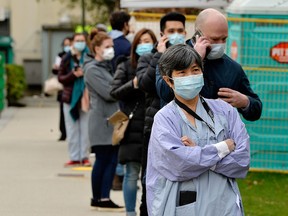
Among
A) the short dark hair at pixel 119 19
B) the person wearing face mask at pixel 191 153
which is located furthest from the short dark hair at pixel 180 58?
the short dark hair at pixel 119 19

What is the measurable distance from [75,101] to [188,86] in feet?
26.7

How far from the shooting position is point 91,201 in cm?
1029

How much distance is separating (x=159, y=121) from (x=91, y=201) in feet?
15.8

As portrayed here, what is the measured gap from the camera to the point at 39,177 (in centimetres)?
1290

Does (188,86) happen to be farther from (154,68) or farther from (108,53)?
(108,53)

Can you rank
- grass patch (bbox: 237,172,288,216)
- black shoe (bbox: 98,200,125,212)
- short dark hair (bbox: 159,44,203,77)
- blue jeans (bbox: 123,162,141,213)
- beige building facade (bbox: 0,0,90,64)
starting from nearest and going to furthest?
short dark hair (bbox: 159,44,203,77)
blue jeans (bbox: 123,162,141,213)
grass patch (bbox: 237,172,288,216)
black shoe (bbox: 98,200,125,212)
beige building facade (bbox: 0,0,90,64)

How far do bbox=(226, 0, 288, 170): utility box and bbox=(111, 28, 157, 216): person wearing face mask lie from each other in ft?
10.9

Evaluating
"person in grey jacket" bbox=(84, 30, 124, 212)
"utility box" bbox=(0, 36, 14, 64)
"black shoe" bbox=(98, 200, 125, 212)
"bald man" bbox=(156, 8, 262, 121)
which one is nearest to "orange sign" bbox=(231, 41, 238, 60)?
"person in grey jacket" bbox=(84, 30, 124, 212)

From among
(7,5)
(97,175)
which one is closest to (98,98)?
(97,175)

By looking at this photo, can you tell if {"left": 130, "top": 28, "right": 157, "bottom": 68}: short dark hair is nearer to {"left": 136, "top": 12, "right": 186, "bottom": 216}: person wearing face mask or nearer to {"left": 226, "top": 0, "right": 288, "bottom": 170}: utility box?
{"left": 136, "top": 12, "right": 186, "bottom": 216}: person wearing face mask

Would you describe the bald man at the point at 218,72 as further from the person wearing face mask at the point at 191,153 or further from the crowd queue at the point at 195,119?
the person wearing face mask at the point at 191,153

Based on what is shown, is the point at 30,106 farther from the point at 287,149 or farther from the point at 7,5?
the point at 287,149

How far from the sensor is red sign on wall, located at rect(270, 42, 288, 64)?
12.1 metres

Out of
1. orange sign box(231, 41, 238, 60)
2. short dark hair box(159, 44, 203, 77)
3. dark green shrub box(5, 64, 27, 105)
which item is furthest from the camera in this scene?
dark green shrub box(5, 64, 27, 105)
